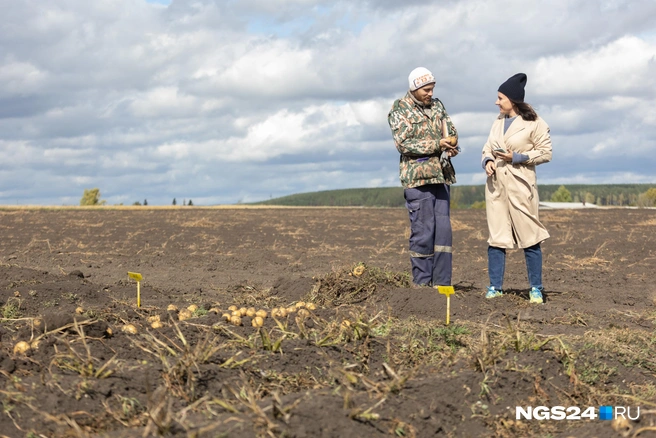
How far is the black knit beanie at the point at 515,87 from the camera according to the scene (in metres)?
7.62

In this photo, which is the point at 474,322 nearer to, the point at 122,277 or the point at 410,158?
the point at 410,158

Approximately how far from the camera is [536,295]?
25.2 ft

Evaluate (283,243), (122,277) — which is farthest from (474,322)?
(283,243)

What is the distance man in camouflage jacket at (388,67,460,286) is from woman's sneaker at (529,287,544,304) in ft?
2.93

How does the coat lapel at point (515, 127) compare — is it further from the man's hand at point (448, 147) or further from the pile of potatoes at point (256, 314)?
the pile of potatoes at point (256, 314)

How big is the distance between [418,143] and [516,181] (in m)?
1.05

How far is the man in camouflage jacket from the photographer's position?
7.95 meters

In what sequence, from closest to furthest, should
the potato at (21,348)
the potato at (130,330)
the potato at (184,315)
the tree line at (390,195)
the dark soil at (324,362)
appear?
1. the dark soil at (324,362)
2. the potato at (21,348)
3. the potato at (130,330)
4. the potato at (184,315)
5. the tree line at (390,195)

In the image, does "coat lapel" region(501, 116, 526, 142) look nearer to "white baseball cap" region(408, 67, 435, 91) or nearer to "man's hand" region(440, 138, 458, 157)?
"man's hand" region(440, 138, 458, 157)

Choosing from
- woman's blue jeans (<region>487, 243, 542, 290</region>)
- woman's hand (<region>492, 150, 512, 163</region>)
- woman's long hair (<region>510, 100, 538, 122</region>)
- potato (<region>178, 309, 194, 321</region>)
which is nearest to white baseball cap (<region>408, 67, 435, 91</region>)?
woman's long hair (<region>510, 100, 538, 122</region>)

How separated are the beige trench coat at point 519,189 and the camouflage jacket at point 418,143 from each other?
53 cm

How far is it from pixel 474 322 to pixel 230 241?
11076mm

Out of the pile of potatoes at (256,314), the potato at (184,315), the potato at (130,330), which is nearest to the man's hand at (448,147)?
the pile of potatoes at (256,314)

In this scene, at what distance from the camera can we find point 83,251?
1514 centimetres
